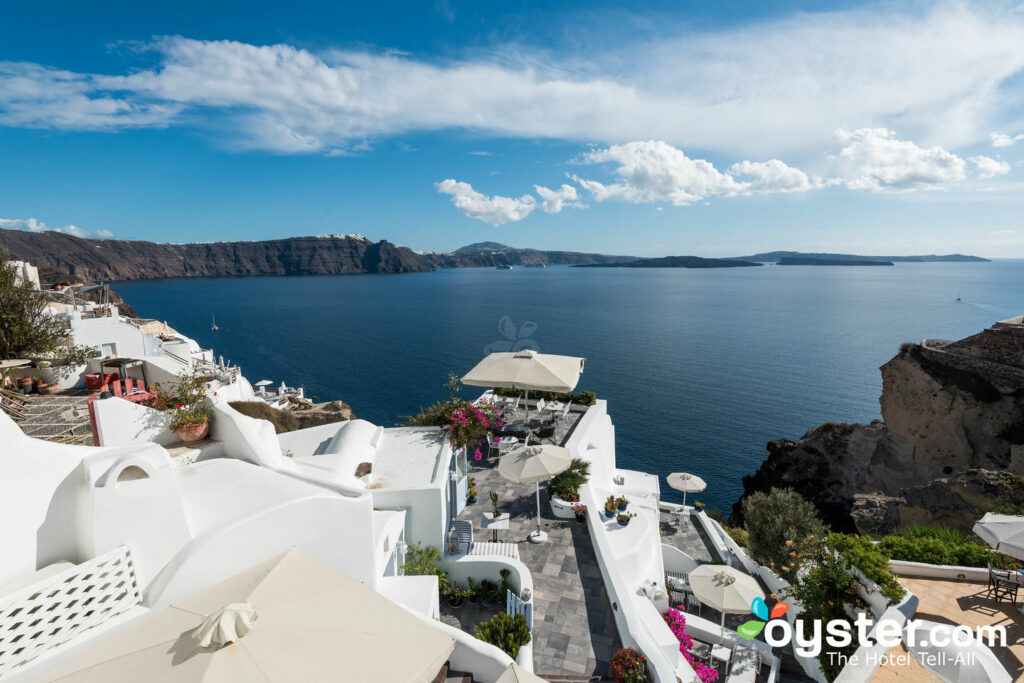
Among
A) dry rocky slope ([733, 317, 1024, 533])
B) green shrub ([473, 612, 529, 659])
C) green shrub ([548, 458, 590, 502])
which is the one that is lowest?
dry rocky slope ([733, 317, 1024, 533])

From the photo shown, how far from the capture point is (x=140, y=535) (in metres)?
6.04

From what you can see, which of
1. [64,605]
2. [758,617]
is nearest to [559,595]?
[758,617]

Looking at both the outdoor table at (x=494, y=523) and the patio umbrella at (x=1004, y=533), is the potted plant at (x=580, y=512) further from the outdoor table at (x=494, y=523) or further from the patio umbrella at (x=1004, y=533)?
the patio umbrella at (x=1004, y=533)

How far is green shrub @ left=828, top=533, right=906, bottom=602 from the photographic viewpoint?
9344 millimetres

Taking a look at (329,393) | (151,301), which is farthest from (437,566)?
(151,301)

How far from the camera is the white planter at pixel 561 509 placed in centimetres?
1349

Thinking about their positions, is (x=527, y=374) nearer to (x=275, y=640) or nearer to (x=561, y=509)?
(x=561, y=509)

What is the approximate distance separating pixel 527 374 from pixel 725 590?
9.41 meters

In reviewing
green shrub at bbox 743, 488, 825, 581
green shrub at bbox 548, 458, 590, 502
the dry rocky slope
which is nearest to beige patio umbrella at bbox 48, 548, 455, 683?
green shrub at bbox 548, 458, 590, 502

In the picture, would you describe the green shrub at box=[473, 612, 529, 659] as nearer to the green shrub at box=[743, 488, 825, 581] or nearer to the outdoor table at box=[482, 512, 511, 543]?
the outdoor table at box=[482, 512, 511, 543]

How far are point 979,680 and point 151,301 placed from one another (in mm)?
181801

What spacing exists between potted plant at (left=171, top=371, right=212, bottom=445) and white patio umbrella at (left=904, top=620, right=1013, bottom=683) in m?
13.0

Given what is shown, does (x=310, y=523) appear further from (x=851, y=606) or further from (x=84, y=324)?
(x=84, y=324)

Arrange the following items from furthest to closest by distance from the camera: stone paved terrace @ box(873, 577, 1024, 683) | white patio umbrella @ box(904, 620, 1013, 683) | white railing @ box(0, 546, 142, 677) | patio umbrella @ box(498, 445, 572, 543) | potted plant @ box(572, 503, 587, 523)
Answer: potted plant @ box(572, 503, 587, 523) < patio umbrella @ box(498, 445, 572, 543) < stone paved terrace @ box(873, 577, 1024, 683) < white patio umbrella @ box(904, 620, 1013, 683) < white railing @ box(0, 546, 142, 677)
